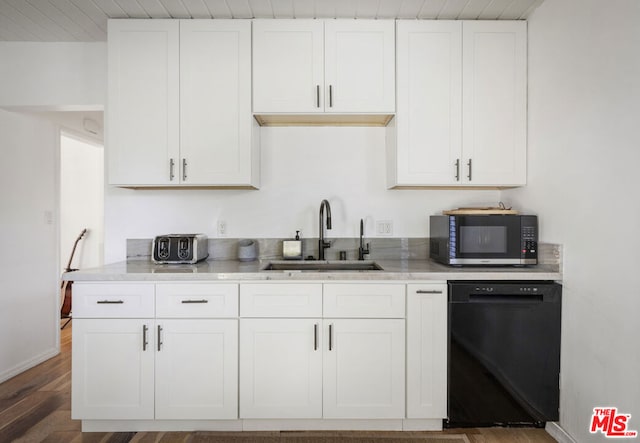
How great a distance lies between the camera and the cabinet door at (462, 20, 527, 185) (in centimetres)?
212

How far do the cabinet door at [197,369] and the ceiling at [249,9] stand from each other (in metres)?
1.84

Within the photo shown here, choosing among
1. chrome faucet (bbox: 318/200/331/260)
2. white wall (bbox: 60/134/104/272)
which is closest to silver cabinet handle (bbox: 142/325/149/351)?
chrome faucet (bbox: 318/200/331/260)

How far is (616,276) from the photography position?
149cm

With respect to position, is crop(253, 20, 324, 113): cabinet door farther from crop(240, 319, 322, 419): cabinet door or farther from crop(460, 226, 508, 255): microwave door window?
crop(240, 319, 322, 419): cabinet door

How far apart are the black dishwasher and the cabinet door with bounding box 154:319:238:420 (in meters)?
1.21

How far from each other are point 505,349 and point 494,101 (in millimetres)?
1478

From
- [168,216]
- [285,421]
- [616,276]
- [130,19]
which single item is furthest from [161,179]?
[616,276]

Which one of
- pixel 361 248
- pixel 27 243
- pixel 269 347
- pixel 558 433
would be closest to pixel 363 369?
Answer: pixel 269 347

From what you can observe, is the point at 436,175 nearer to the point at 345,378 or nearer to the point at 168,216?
the point at 345,378

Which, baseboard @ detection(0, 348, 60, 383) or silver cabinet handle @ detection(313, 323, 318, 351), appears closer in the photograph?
silver cabinet handle @ detection(313, 323, 318, 351)

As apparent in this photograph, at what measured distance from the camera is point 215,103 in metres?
2.11

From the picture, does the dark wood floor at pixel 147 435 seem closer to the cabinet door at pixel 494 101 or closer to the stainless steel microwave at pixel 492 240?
the stainless steel microwave at pixel 492 240

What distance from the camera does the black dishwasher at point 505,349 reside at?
1818 millimetres

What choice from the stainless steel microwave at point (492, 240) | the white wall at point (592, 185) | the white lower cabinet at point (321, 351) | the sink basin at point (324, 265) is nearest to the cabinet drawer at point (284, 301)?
the white lower cabinet at point (321, 351)
